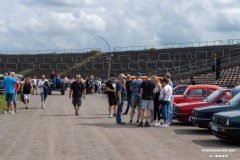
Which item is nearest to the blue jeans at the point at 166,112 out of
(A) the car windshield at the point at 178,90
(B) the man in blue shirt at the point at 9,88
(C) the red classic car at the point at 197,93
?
(C) the red classic car at the point at 197,93

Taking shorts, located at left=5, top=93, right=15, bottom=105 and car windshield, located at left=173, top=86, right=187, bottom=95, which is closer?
shorts, located at left=5, top=93, right=15, bottom=105

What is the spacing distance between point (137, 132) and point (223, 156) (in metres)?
4.82

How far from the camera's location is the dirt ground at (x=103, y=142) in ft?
33.6

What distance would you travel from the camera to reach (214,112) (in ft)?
45.7

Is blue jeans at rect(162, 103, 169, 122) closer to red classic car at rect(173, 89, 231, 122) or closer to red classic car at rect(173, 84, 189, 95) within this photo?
red classic car at rect(173, 89, 231, 122)

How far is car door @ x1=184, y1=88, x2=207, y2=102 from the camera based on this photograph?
1911 centimetres

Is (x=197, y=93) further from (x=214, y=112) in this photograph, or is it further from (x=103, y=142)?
(x=103, y=142)

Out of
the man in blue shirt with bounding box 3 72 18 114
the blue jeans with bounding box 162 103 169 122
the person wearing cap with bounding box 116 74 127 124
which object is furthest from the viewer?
the man in blue shirt with bounding box 3 72 18 114

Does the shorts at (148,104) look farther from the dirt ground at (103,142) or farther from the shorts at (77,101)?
the shorts at (77,101)

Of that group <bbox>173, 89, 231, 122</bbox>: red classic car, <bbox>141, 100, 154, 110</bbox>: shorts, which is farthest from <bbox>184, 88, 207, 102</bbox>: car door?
<bbox>141, 100, 154, 110</bbox>: shorts

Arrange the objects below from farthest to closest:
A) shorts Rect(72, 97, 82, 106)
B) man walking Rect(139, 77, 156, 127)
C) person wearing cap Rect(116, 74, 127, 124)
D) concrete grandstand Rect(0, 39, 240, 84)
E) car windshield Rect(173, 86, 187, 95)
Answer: concrete grandstand Rect(0, 39, 240, 84) < car windshield Rect(173, 86, 187, 95) < shorts Rect(72, 97, 82, 106) < person wearing cap Rect(116, 74, 127, 124) < man walking Rect(139, 77, 156, 127)

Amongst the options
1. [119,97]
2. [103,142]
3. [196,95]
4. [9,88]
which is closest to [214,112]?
[103,142]

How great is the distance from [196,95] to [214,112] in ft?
17.3

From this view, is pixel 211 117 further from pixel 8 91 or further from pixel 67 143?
pixel 8 91
